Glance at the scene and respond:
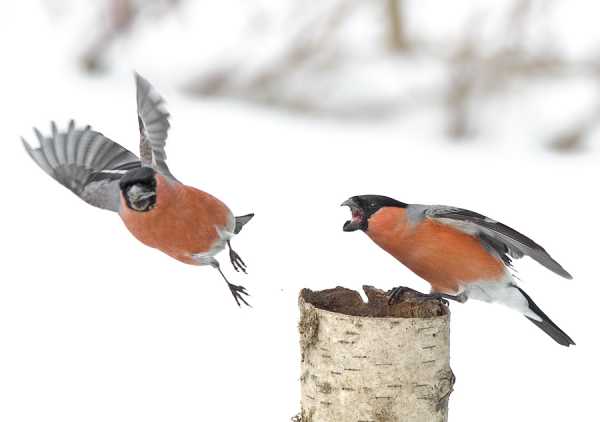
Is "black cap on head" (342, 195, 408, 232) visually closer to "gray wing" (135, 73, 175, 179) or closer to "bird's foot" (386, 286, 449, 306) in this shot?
"bird's foot" (386, 286, 449, 306)

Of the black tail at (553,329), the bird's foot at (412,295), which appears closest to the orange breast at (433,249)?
the bird's foot at (412,295)

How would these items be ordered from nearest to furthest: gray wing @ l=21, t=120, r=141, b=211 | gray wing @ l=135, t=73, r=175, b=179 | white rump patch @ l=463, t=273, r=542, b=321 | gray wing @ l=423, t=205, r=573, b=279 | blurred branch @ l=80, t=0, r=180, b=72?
gray wing @ l=135, t=73, r=175, b=179 < gray wing @ l=21, t=120, r=141, b=211 < gray wing @ l=423, t=205, r=573, b=279 < white rump patch @ l=463, t=273, r=542, b=321 < blurred branch @ l=80, t=0, r=180, b=72

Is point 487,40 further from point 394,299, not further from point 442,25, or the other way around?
point 394,299

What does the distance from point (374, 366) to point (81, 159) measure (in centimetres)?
103

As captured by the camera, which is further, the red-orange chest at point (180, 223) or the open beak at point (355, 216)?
the open beak at point (355, 216)

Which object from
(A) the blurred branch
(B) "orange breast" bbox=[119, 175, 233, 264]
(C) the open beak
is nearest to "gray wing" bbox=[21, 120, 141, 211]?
(B) "orange breast" bbox=[119, 175, 233, 264]

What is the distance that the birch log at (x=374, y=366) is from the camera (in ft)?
9.68

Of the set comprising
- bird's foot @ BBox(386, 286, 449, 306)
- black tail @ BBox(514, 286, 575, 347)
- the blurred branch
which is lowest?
bird's foot @ BBox(386, 286, 449, 306)

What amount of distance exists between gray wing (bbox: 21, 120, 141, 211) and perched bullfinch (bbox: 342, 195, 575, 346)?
0.70m

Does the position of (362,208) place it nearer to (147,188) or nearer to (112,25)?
(147,188)

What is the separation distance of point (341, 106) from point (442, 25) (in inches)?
42.3

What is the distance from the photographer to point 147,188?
2637 millimetres

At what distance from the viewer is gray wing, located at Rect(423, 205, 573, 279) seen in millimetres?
3107

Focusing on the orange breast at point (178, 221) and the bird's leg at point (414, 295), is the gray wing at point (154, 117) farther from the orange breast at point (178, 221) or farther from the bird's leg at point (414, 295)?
the bird's leg at point (414, 295)
